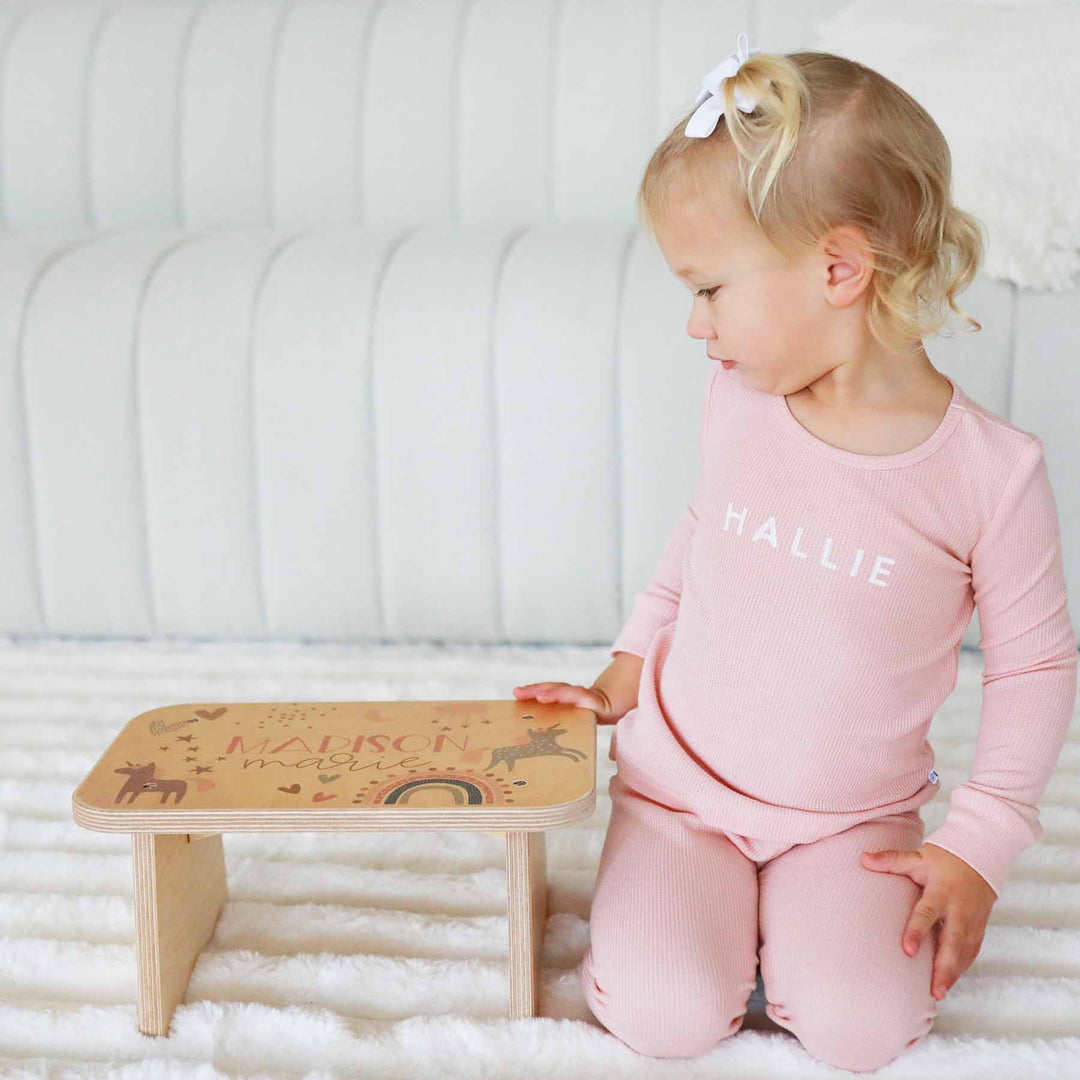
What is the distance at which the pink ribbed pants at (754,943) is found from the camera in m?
0.76

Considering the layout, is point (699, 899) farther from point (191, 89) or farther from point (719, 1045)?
point (191, 89)

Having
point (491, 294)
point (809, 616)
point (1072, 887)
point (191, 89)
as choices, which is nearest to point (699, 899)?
point (809, 616)

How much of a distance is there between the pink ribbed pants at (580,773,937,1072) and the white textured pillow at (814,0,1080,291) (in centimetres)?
56

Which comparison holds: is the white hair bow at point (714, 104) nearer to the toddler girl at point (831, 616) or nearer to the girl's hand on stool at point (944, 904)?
the toddler girl at point (831, 616)

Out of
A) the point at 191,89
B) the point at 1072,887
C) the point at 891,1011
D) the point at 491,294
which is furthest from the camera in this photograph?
the point at 191,89

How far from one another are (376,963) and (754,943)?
9.8 inches

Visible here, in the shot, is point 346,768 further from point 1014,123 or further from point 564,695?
point 1014,123

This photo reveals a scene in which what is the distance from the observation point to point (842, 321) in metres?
0.80

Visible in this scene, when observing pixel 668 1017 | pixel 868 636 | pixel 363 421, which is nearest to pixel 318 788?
pixel 668 1017

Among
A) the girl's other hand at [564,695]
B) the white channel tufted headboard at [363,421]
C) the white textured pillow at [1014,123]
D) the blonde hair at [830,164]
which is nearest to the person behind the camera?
the blonde hair at [830,164]

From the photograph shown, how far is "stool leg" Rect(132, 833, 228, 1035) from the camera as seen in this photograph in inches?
31.2

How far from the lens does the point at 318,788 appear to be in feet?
2.57

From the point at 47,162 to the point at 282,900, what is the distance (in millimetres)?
1185

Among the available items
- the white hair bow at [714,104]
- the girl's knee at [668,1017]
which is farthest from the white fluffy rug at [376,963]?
the white hair bow at [714,104]
